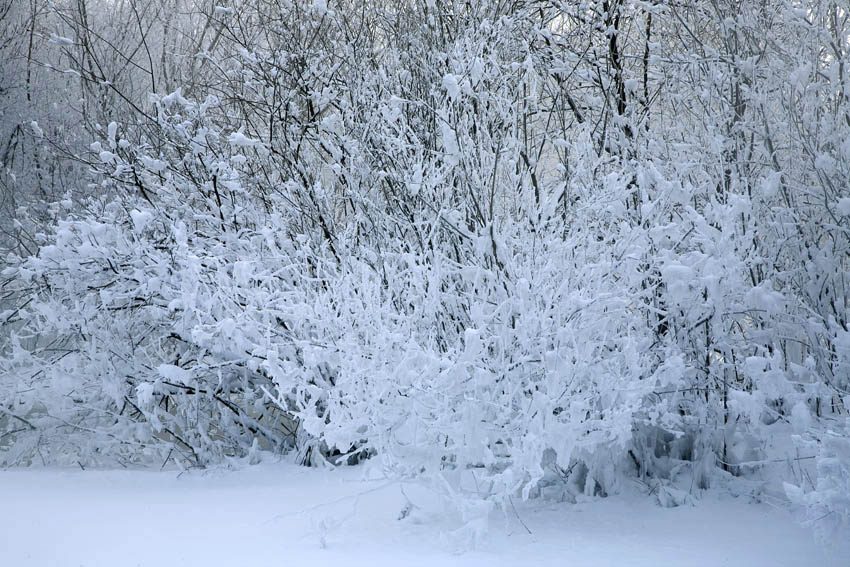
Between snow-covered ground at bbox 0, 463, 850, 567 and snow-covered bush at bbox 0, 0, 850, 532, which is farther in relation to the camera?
snow-covered bush at bbox 0, 0, 850, 532

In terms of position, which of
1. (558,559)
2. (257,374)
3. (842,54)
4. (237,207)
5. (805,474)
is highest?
(842,54)

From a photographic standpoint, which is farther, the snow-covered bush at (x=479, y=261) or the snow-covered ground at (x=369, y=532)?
the snow-covered bush at (x=479, y=261)

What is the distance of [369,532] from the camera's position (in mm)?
4719

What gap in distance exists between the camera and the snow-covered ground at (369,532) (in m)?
4.17

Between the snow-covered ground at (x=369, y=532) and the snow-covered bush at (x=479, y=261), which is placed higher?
the snow-covered bush at (x=479, y=261)

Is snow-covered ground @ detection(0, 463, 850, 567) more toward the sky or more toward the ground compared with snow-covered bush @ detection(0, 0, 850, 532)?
more toward the ground

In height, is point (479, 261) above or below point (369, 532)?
above

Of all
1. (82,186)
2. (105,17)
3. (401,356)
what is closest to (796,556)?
(401,356)

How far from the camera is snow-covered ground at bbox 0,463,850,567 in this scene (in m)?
4.17

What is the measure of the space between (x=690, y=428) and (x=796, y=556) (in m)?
1.28

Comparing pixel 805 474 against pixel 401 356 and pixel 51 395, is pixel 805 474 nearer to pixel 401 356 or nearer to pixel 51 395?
pixel 401 356

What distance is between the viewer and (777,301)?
464 centimetres

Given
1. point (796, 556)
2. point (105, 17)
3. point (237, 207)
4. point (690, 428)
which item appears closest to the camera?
point (796, 556)

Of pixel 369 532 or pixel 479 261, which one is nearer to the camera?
pixel 369 532
